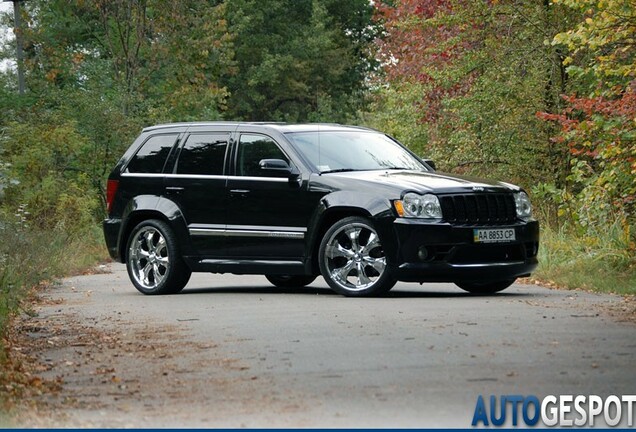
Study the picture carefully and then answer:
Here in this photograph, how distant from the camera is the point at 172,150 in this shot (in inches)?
690

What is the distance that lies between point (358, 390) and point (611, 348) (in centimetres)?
241

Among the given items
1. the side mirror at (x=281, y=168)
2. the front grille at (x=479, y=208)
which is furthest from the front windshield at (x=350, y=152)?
the front grille at (x=479, y=208)

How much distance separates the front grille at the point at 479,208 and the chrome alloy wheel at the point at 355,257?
79 centimetres

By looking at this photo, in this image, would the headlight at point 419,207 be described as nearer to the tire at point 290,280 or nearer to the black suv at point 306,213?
the black suv at point 306,213

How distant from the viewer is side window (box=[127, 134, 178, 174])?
693 inches

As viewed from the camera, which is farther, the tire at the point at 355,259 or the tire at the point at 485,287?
the tire at the point at 485,287

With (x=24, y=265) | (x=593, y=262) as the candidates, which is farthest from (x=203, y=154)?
(x=593, y=262)

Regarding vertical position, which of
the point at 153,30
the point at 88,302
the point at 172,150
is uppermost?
the point at 153,30

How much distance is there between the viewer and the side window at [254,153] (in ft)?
54.2

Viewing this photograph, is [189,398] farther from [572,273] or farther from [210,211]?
[572,273]

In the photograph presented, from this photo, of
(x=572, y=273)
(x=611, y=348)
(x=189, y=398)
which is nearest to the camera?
(x=189, y=398)

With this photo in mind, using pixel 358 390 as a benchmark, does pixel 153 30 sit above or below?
above

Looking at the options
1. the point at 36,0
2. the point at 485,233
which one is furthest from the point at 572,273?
the point at 36,0

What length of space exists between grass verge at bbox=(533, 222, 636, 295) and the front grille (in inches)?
72.7
